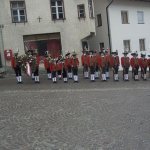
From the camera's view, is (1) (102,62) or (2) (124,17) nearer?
(1) (102,62)

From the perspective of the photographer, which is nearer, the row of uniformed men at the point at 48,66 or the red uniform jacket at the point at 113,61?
the row of uniformed men at the point at 48,66

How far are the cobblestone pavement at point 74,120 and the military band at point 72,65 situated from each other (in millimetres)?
3895

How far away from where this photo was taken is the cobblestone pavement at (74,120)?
881cm

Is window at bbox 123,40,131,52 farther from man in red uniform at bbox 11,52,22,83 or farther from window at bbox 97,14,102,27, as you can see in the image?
man in red uniform at bbox 11,52,22,83

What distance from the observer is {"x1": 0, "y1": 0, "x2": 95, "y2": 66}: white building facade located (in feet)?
95.3

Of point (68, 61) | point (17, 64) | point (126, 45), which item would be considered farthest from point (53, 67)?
point (126, 45)

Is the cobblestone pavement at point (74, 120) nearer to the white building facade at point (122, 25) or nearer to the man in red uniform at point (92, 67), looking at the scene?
the man in red uniform at point (92, 67)

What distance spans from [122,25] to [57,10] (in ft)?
25.7

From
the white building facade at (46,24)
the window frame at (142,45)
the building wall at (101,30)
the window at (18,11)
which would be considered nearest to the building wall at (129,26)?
the window frame at (142,45)

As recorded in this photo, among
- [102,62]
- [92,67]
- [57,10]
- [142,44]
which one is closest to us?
[92,67]

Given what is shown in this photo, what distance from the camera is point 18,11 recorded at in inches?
1158

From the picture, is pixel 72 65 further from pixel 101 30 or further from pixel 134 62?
pixel 101 30

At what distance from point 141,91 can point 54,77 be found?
18.8ft

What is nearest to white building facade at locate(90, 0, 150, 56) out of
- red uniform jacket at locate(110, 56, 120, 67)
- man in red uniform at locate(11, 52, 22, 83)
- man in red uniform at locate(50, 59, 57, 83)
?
red uniform jacket at locate(110, 56, 120, 67)
